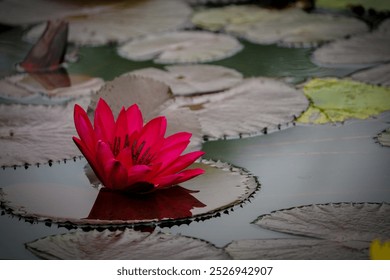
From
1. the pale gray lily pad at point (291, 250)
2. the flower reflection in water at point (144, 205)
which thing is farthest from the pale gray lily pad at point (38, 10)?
the pale gray lily pad at point (291, 250)

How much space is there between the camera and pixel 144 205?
1569 millimetres

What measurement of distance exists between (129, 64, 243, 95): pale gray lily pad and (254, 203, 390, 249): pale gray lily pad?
741 millimetres

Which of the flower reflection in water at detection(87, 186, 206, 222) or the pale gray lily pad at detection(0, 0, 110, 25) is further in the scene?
the pale gray lily pad at detection(0, 0, 110, 25)

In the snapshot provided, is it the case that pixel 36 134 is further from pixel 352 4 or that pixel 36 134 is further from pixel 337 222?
pixel 352 4

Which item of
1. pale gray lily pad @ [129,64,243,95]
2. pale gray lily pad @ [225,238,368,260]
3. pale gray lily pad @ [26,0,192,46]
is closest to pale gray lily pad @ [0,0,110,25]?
pale gray lily pad @ [26,0,192,46]

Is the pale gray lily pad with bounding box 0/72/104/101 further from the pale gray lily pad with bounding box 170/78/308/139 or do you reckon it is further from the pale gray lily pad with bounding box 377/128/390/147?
the pale gray lily pad with bounding box 377/128/390/147

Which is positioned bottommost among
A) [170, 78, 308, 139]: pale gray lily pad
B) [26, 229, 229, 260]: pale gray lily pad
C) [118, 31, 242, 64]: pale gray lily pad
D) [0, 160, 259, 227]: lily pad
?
[26, 229, 229, 260]: pale gray lily pad

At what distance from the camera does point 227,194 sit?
1592 mm

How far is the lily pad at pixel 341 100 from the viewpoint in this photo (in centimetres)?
201

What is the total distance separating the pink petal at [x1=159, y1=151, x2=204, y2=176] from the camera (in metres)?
1.60

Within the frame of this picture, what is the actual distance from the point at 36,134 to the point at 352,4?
61.2 inches

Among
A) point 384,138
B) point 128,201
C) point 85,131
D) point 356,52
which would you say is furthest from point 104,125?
point 356,52

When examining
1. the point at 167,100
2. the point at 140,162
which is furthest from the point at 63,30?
the point at 140,162
